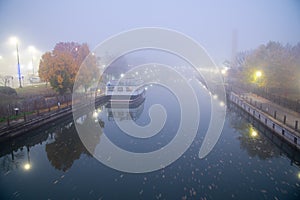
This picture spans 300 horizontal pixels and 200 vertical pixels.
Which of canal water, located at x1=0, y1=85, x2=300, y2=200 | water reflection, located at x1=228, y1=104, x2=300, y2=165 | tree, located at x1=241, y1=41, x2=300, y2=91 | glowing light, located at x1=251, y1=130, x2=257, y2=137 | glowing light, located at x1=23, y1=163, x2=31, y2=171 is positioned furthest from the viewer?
tree, located at x1=241, y1=41, x2=300, y2=91

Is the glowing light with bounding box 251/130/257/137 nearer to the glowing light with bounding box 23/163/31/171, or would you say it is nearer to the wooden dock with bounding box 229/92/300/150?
the wooden dock with bounding box 229/92/300/150

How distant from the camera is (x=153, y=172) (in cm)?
1526

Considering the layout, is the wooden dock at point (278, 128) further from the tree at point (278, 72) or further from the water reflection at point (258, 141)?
the tree at point (278, 72)

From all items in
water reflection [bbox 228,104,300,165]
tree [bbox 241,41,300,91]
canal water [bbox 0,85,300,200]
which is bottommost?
canal water [bbox 0,85,300,200]

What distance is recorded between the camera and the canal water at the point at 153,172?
1267 cm

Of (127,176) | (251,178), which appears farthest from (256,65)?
(127,176)

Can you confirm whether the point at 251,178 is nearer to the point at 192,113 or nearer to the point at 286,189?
the point at 286,189

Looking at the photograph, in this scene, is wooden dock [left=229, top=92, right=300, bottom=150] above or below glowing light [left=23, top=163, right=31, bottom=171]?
above

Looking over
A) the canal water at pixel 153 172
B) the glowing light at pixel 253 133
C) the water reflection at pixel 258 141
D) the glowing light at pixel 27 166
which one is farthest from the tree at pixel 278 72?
the glowing light at pixel 27 166

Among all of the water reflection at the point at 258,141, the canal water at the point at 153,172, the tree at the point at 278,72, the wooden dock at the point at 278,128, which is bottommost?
the canal water at the point at 153,172

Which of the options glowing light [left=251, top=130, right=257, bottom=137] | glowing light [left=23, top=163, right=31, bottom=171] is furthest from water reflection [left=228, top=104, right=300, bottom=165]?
glowing light [left=23, top=163, right=31, bottom=171]

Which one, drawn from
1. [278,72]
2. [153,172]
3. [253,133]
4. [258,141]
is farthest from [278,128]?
[278,72]

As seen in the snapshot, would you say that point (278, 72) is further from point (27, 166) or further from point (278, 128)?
point (27, 166)

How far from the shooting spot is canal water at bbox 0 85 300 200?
12.7 metres
